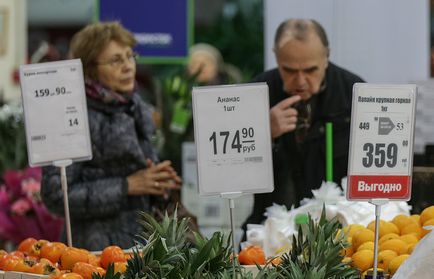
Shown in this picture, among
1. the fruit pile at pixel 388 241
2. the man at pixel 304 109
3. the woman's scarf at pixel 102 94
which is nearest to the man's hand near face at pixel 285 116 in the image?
the man at pixel 304 109

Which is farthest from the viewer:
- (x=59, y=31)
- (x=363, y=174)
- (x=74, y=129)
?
(x=59, y=31)

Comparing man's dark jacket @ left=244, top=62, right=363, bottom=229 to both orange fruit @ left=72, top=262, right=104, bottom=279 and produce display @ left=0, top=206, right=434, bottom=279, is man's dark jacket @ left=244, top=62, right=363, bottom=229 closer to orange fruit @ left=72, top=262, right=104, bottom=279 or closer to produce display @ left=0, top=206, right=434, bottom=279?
produce display @ left=0, top=206, right=434, bottom=279

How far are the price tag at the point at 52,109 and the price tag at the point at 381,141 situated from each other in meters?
1.23

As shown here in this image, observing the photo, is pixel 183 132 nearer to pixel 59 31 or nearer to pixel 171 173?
pixel 171 173

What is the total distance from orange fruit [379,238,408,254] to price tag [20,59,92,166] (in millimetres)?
1205

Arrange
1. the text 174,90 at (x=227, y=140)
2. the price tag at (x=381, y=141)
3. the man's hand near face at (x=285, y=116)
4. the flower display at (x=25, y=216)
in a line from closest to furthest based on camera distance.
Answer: the price tag at (x=381, y=141)
the text 174,90 at (x=227, y=140)
the man's hand near face at (x=285, y=116)
the flower display at (x=25, y=216)

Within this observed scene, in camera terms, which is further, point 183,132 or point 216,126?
point 183,132

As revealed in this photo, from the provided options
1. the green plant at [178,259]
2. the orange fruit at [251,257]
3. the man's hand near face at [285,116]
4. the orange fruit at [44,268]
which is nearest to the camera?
the green plant at [178,259]

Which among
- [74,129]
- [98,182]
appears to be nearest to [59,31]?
[98,182]

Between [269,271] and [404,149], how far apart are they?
1.96 feet

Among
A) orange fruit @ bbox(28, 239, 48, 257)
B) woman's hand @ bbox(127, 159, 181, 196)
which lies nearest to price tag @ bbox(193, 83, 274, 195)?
orange fruit @ bbox(28, 239, 48, 257)

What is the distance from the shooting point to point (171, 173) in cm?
478

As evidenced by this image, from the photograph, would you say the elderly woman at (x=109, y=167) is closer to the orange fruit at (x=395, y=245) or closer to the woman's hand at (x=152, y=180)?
the woman's hand at (x=152, y=180)

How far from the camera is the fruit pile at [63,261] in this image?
10.4 ft
